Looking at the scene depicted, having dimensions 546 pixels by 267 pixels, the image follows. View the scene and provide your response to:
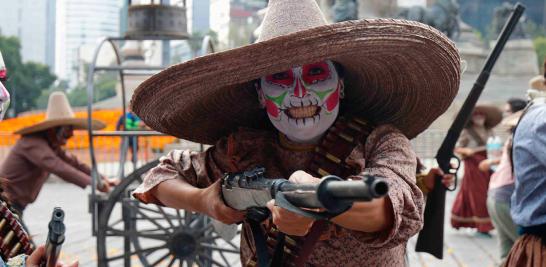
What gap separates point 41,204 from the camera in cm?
1421

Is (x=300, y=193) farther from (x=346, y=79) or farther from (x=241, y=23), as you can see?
(x=241, y=23)

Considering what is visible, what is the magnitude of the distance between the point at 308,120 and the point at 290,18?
0.37 meters

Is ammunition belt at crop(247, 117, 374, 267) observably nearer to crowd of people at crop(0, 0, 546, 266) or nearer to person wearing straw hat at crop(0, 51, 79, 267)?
crowd of people at crop(0, 0, 546, 266)

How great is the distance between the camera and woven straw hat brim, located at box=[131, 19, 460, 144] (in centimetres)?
270

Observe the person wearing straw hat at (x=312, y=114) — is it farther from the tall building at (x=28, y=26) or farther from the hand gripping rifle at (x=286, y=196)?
the tall building at (x=28, y=26)

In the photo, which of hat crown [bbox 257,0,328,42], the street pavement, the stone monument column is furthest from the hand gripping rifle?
the stone monument column

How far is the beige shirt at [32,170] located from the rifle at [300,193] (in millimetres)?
4781

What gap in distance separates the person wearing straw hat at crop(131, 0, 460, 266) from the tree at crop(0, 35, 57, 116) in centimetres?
4163

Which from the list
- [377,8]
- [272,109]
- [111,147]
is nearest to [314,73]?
[272,109]

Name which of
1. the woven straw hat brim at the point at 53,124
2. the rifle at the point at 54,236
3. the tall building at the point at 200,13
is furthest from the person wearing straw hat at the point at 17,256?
the woven straw hat brim at the point at 53,124

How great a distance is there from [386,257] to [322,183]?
114 centimetres

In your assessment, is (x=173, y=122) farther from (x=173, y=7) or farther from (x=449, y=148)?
(x=173, y=7)

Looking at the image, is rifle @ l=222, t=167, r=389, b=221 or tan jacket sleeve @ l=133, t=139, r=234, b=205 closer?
rifle @ l=222, t=167, r=389, b=221

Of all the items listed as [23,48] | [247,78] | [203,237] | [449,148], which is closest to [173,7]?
[203,237]
